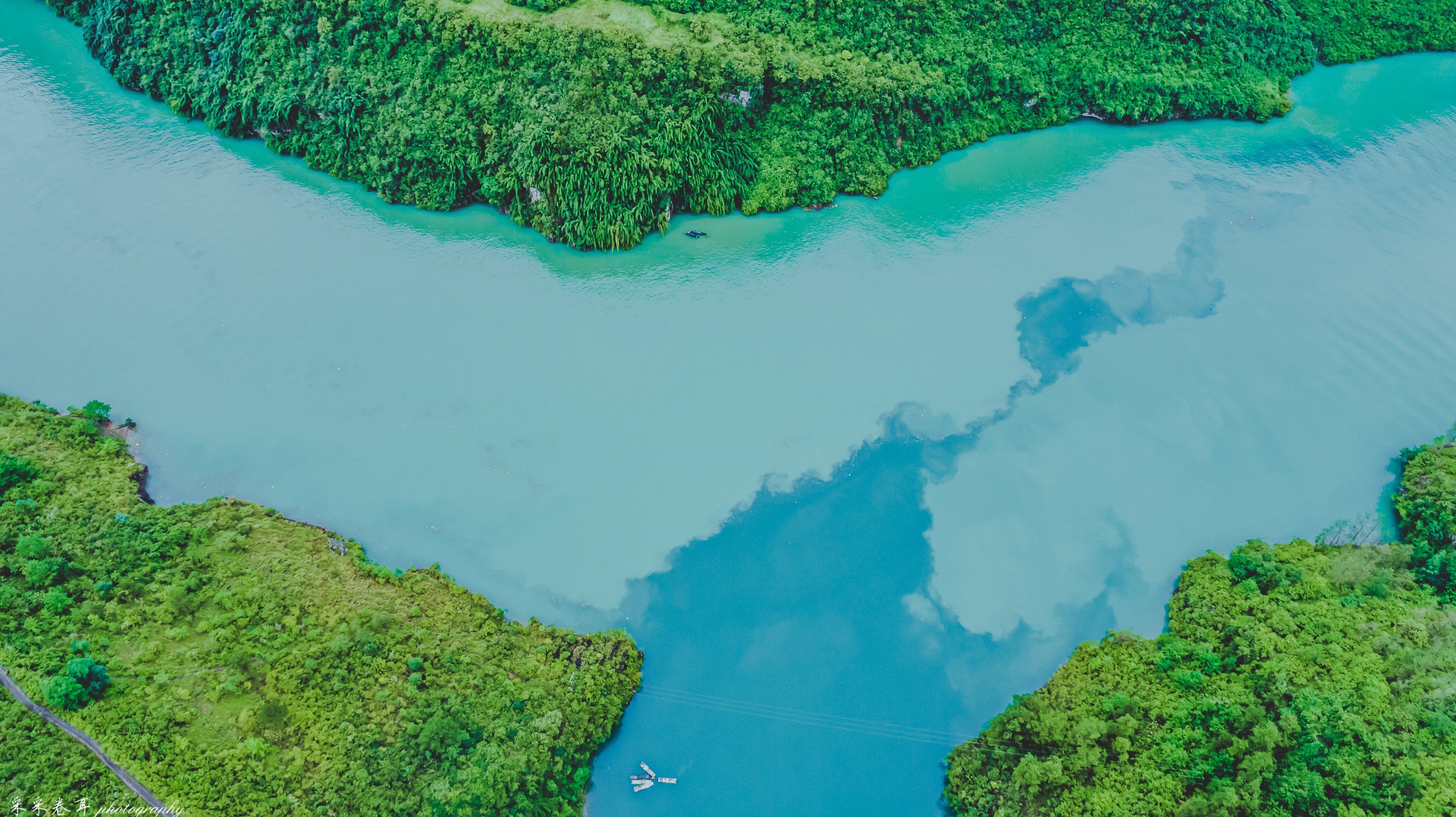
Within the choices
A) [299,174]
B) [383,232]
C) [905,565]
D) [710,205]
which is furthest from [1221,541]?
[299,174]

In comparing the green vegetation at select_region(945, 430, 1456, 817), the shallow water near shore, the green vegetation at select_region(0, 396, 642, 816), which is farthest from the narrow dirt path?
the green vegetation at select_region(945, 430, 1456, 817)

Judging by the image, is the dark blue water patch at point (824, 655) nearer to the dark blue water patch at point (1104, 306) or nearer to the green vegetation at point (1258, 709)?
the green vegetation at point (1258, 709)

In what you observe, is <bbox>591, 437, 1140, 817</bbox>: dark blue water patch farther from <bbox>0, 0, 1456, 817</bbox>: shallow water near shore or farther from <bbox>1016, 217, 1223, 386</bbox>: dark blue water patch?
<bbox>1016, 217, 1223, 386</bbox>: dark blue water patch

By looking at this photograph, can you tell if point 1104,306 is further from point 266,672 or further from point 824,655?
point 266,672

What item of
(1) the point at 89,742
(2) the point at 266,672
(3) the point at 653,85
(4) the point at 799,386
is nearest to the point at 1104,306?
(4) the point at 799,386

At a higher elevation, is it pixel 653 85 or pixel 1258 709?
pixel 653 85

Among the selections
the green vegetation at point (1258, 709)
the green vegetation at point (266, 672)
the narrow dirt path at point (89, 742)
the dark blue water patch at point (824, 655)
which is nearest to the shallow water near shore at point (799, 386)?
the dark blue water patch at point (824, 655)
